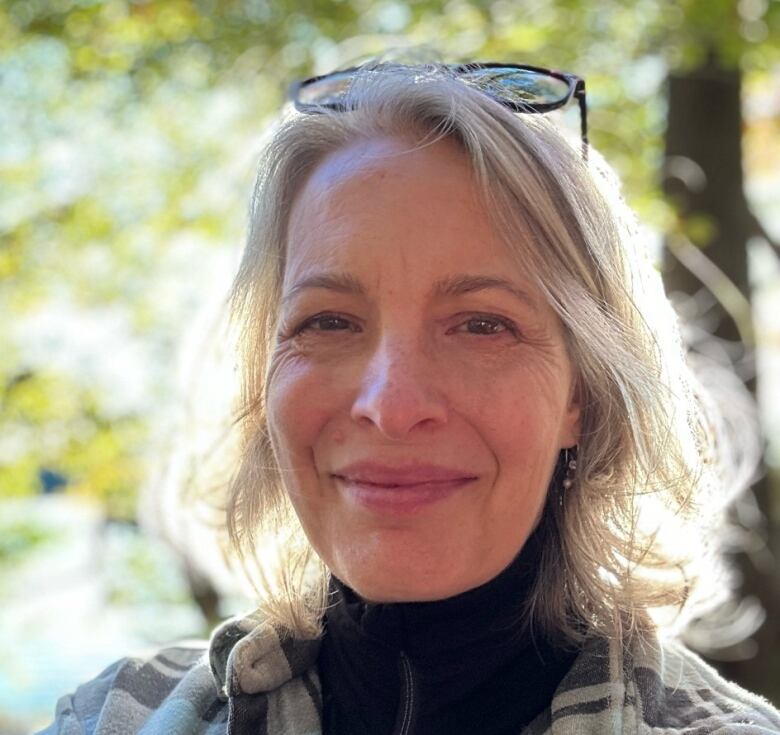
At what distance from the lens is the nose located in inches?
64.4

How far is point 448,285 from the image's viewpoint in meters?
1.68

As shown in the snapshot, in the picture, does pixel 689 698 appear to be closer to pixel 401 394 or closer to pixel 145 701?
pixel 401 394

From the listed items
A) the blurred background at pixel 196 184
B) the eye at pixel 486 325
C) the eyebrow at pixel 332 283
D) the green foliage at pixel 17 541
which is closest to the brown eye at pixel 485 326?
the eye at pixel 486 325

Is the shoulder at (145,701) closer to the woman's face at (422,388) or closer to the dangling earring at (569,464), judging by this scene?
the woman's face at (422,388)

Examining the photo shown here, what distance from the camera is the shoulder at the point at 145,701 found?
1906 mm

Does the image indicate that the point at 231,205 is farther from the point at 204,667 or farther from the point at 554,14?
the point at 204,667

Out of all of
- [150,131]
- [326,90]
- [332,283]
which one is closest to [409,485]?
[332,283]

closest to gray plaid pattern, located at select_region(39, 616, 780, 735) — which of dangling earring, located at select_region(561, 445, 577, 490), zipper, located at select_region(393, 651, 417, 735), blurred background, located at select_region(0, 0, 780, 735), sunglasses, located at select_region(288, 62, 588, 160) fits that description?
zipper, located at select_region(393, 651, 417, 735)

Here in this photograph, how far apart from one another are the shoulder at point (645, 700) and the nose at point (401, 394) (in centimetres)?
48

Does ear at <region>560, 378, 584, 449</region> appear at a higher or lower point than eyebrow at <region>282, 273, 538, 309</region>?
lower

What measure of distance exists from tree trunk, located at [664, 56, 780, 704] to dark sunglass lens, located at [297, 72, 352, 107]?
3700 millimetres

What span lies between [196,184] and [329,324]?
12.7 feet

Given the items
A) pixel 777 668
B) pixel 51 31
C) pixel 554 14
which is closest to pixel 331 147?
pixel 554 14

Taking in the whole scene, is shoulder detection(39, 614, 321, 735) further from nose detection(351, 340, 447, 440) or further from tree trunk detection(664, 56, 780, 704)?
tree trunk detection(664, 56, 780, 704)
